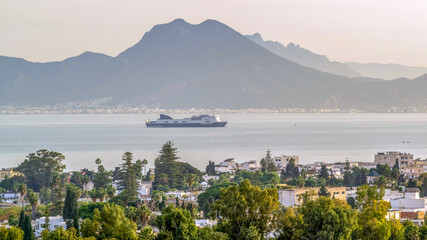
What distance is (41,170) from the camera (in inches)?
3137

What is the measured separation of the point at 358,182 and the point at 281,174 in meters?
9.95

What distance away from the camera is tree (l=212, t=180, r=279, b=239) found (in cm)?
3453

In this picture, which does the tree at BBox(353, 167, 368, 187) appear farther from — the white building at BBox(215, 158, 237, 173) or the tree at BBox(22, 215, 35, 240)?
the tree at BBox(22, 215, 35, 240)

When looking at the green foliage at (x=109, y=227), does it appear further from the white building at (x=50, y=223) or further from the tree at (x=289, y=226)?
the white building at (x=50, y=223)

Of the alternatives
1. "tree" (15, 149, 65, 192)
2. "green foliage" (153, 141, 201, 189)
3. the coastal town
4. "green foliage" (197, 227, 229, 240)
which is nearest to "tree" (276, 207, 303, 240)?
the coastal town

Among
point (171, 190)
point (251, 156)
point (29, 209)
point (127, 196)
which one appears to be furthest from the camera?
point (251, 156)

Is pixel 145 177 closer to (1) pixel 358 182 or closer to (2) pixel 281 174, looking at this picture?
(2) pixel 281 174

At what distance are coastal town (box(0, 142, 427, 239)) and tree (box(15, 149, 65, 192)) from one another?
13 cm

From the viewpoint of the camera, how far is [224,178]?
7650 centimetres

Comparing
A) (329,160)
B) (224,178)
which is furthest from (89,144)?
(224,178)

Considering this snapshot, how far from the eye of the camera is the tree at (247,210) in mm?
34531

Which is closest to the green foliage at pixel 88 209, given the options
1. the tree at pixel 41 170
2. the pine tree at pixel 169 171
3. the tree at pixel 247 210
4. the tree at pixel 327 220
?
the tree at pixel 247 210

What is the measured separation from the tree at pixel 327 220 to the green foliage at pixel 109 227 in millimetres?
7041

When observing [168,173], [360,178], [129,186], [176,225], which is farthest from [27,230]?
[360,178]
